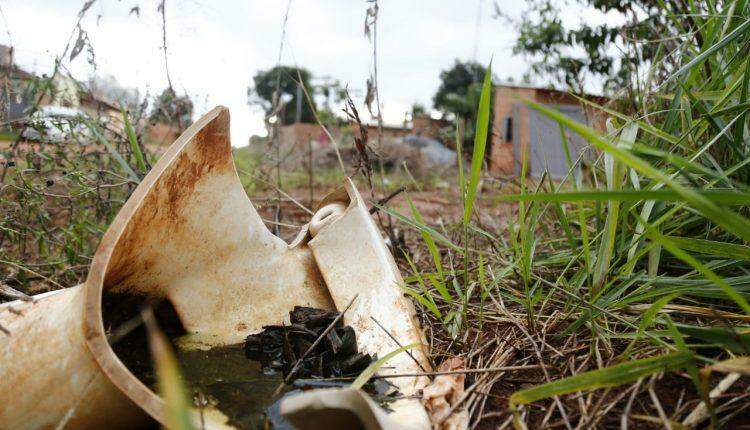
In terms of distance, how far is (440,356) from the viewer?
115 cm

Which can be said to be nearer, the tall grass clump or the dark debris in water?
the tall grass clump

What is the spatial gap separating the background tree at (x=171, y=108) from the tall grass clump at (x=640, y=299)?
141cm

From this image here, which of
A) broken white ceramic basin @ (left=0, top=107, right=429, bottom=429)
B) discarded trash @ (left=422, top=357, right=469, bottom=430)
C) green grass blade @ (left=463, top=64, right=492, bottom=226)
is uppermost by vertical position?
green grass blade @ (left=463, top=64, right=492, bottom=226)

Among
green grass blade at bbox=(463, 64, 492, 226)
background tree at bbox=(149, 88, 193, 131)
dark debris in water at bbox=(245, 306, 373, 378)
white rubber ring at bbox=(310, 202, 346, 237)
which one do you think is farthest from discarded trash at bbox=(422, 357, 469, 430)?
background tree at bbox=(149, 88, 193, 131)

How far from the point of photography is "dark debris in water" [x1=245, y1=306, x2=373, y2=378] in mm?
1045

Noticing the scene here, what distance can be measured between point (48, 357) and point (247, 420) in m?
0.36

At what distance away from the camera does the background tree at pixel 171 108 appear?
6.93 ft

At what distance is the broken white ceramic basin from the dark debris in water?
0.07 meters

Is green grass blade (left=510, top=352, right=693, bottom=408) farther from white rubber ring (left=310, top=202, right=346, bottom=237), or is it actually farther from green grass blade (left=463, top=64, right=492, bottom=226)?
white rubber ring (left=310, top=202, right=346, bottom=237)

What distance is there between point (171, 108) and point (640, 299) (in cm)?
232

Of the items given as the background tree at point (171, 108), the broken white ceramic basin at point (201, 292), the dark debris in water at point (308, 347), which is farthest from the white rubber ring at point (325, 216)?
the background tree at point (171, 108)

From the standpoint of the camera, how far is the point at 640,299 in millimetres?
998

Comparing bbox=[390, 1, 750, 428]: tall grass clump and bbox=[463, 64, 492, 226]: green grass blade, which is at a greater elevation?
bbox=[463, 64, 492, 226]: green grass blade

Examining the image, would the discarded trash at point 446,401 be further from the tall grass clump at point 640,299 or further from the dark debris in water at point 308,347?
the dark debris in water at point 308,347
